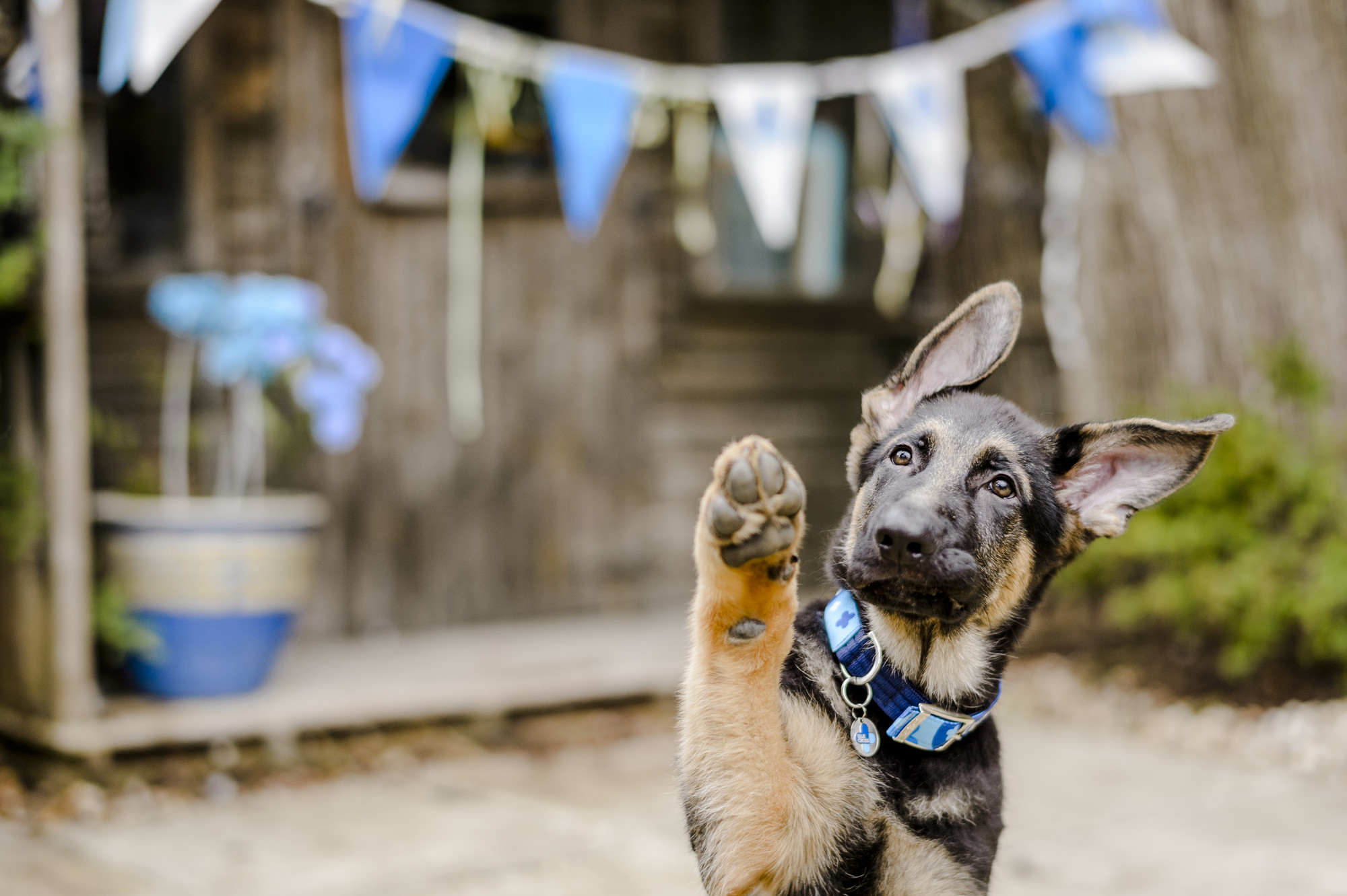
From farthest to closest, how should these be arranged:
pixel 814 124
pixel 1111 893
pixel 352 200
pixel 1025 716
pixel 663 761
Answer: pixel 814 124, pixel 352 200, pixel 1025 716, pixel 663 761, pixel 1111 893

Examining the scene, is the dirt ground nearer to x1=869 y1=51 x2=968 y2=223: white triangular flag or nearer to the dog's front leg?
the dog's front leg

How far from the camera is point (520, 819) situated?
A: 12.2ft

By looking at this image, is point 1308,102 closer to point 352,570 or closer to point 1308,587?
point 1308,587

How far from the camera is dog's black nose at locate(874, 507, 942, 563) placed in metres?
1.83

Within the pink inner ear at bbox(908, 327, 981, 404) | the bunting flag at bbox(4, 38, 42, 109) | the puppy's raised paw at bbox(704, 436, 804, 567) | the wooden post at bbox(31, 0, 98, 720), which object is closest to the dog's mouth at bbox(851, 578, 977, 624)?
the puppy's raised paw at bbox(704, 436, 804, 567)

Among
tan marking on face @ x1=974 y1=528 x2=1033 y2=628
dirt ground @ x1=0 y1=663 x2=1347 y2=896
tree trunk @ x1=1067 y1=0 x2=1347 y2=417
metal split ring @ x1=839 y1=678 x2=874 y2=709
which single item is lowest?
dirt ground @ x1=0 y1=663 x2=1347 y2=896

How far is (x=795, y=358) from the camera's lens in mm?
6703

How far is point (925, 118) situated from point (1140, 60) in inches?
37.5

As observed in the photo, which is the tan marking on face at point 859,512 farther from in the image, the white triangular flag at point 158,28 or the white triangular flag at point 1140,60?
the white triangular flag at point 1140,60

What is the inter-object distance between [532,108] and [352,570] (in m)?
2.50

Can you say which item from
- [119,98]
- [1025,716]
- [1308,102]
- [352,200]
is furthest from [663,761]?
[1308,102]


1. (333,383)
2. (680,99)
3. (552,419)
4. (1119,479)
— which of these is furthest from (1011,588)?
(680,99)

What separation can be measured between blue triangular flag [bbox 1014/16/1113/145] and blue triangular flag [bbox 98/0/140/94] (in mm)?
3512

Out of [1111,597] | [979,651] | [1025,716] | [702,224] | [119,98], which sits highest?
[119,98]
